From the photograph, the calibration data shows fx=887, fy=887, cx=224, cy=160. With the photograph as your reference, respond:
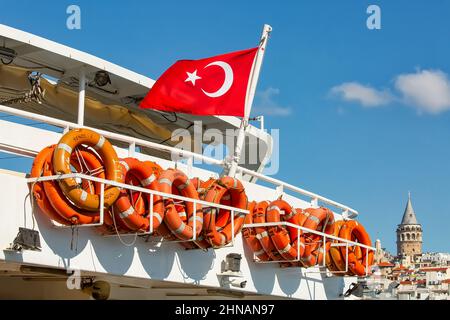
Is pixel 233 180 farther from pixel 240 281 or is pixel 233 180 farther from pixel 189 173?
pixel 240 281

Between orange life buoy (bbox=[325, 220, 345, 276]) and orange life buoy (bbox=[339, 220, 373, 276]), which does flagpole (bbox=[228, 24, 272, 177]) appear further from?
orange life buoy (bbox=[339, 220, 373, 276])

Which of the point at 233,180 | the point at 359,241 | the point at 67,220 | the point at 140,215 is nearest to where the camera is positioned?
the point at 67,220

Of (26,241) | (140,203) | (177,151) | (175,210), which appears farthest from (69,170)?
(177,151)

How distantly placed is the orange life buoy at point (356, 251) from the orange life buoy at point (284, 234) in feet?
5.82

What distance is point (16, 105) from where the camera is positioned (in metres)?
17.9

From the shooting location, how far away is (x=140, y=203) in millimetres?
12125

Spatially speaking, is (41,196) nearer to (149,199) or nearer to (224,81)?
(149,199)

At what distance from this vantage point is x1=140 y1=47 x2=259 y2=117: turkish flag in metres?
14.5

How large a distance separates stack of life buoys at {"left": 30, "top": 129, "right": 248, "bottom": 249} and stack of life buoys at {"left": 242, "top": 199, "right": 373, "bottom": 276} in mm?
843

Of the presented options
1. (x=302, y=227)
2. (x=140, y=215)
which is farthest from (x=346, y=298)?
(x=140, y=215)

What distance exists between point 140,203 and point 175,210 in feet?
2.02
